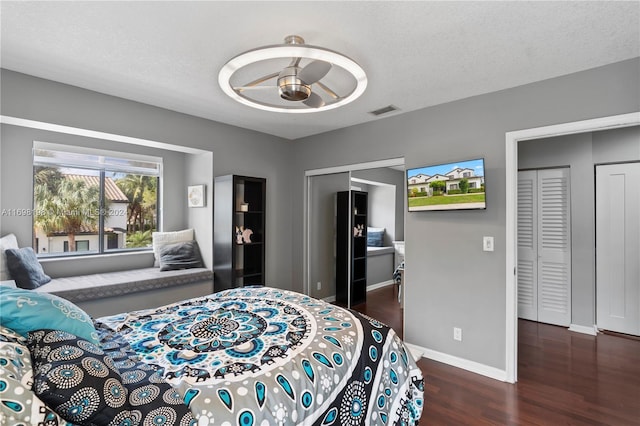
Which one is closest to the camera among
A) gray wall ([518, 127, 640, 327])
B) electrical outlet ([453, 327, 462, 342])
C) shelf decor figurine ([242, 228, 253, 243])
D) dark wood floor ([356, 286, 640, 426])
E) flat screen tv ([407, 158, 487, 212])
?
dark wood floor ([356, 286, 640, 426])

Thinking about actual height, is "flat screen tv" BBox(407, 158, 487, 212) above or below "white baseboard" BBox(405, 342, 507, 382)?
above

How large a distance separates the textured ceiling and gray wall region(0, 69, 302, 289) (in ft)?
0.51

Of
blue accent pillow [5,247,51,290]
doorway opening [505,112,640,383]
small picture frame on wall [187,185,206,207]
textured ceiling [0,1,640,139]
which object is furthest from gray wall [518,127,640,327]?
blue accent pillow [5,247,51,290]

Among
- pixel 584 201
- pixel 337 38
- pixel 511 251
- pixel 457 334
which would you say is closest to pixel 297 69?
pixel 337 38

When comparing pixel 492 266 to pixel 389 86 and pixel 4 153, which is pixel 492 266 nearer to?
pixel 389 86

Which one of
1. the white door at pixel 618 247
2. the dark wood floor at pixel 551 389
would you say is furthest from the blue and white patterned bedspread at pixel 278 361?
the white door at pixel 618 247

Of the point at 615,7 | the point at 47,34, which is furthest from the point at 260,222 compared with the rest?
the point at 615,7

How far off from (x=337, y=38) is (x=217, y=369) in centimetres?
203

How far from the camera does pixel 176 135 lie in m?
3.53

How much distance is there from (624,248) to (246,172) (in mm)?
4756

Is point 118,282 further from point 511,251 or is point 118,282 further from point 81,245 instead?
point 511,251

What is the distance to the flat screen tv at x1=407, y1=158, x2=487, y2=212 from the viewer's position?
288 cm

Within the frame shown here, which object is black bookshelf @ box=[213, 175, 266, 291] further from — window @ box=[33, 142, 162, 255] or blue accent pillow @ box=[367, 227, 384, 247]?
blue accent pillow @ box=[367, 227, 384, 247]

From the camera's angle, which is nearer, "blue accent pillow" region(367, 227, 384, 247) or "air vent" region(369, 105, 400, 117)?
"air vent" region(369, 105, 400, 117)
